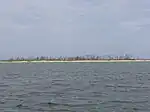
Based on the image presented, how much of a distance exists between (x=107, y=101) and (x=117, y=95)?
5.48 metres

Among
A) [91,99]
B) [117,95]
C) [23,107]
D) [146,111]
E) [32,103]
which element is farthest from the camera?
[117,95]

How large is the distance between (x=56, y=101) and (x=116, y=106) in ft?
21.0

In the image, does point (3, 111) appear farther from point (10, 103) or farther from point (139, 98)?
point (139, 98)

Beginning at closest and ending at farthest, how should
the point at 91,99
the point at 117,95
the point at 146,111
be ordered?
the point at 146,111 → the point at 91,99 → the point at 117,95

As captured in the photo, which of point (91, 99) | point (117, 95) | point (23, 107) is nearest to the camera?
point (23, 107)

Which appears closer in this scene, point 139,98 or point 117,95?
point 139,98

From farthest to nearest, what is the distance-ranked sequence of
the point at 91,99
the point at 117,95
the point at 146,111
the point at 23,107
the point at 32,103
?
the point at 117,95 < the point at 91,99 < the point at 32,103 < the point at 23,107 < the point at 146,111

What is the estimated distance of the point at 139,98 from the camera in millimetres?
36688

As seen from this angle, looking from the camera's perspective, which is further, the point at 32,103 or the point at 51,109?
the point at 32,103

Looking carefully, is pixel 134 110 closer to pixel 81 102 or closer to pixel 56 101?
pixel 81 102

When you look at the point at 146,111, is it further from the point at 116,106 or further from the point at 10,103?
the point at 10,103

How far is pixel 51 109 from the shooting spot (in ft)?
98.9

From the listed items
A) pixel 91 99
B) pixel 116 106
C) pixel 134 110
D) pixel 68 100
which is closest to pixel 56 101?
pixel 68 100

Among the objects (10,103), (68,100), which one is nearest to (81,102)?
(68,100)
